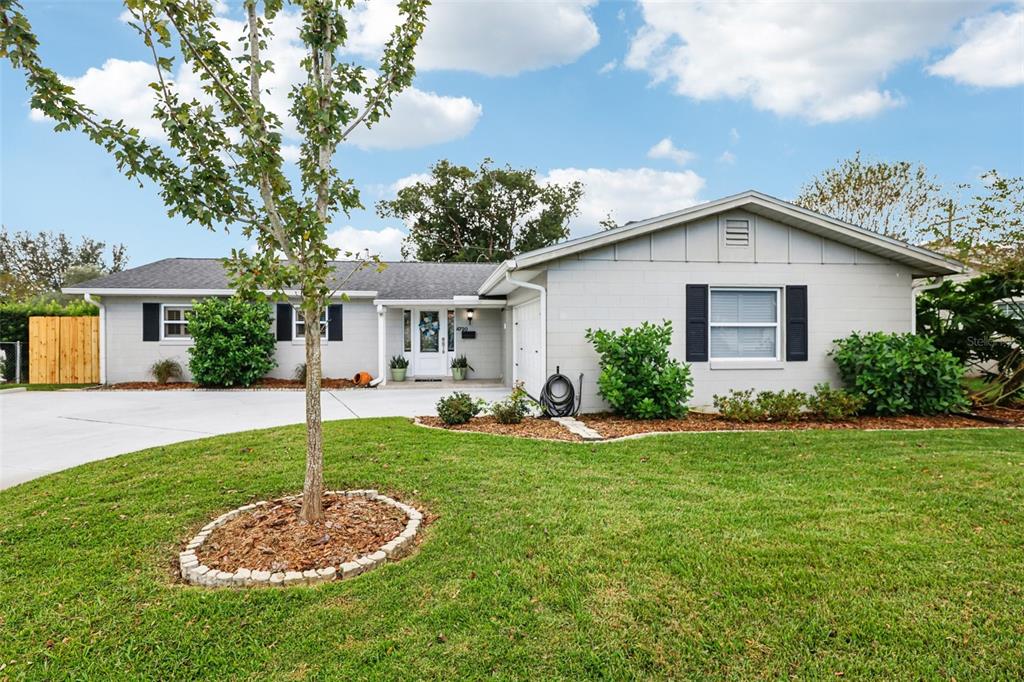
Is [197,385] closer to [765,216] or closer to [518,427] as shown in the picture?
[518,427]

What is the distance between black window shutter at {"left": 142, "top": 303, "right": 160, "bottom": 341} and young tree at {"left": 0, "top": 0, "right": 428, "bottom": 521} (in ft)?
39.4

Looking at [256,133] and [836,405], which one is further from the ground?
[256,133]

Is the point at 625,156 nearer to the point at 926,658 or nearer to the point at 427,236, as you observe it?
the point at 427,236

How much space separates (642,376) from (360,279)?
31.8 feet

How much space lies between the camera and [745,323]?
863 cm

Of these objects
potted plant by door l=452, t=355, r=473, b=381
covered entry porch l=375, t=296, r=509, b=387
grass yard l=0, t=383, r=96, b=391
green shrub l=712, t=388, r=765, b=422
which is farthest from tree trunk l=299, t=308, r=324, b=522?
grass yard l=0, t=383, r=96, b=391

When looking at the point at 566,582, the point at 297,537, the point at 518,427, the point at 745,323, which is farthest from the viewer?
the point at 745,323

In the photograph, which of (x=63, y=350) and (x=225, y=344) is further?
(x=63, y=350)

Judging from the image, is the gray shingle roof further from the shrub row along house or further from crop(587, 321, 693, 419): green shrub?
crop(587, 321, 693, 419): green shrub

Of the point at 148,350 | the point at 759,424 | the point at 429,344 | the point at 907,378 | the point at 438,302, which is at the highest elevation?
the point at 438,302

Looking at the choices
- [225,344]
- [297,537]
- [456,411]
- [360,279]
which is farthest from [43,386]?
[297,537]

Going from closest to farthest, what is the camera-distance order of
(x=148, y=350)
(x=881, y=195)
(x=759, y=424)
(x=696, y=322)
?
(x=759, y=424), (x=696, y=322), (x=148, y=350), (x=881, y=195)

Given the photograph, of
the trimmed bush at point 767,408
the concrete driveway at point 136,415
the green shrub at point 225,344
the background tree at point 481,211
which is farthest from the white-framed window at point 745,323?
the background tree at point 481,211

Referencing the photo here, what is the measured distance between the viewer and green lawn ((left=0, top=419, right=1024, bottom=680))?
7.40 feet
